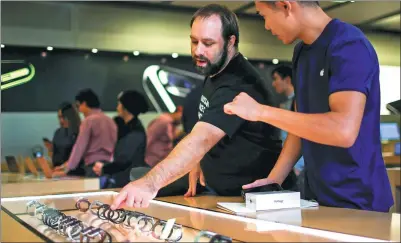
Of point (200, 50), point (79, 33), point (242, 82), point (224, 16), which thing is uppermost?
point (79, 33)

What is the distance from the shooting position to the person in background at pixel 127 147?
150 inches

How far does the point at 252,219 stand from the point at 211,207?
24 centimetres

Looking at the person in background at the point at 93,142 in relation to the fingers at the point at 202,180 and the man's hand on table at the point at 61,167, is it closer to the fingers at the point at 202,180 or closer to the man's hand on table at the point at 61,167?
the man's hand on table at the point at 61,167

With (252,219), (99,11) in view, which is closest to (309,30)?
(252,219)

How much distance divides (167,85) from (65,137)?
61.1 inches

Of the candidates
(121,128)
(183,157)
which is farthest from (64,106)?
(183,157)

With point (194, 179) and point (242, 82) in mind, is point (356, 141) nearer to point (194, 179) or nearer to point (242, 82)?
point (242, 82)

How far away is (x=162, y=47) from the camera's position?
5922 mm

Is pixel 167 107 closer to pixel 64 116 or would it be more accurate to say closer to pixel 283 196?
pixel 64 116

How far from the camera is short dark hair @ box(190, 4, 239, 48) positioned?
1.79 meters

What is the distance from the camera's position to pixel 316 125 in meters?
1.24

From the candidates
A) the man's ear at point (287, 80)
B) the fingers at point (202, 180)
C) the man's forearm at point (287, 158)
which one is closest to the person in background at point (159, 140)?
the man's ear at point (287, 80)

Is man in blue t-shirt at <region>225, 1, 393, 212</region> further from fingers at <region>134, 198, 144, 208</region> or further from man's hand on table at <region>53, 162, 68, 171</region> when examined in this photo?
man's hand on table at <region>53, 162, 68, 171</region>

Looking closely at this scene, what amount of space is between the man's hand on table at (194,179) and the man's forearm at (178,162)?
25 centimetres
